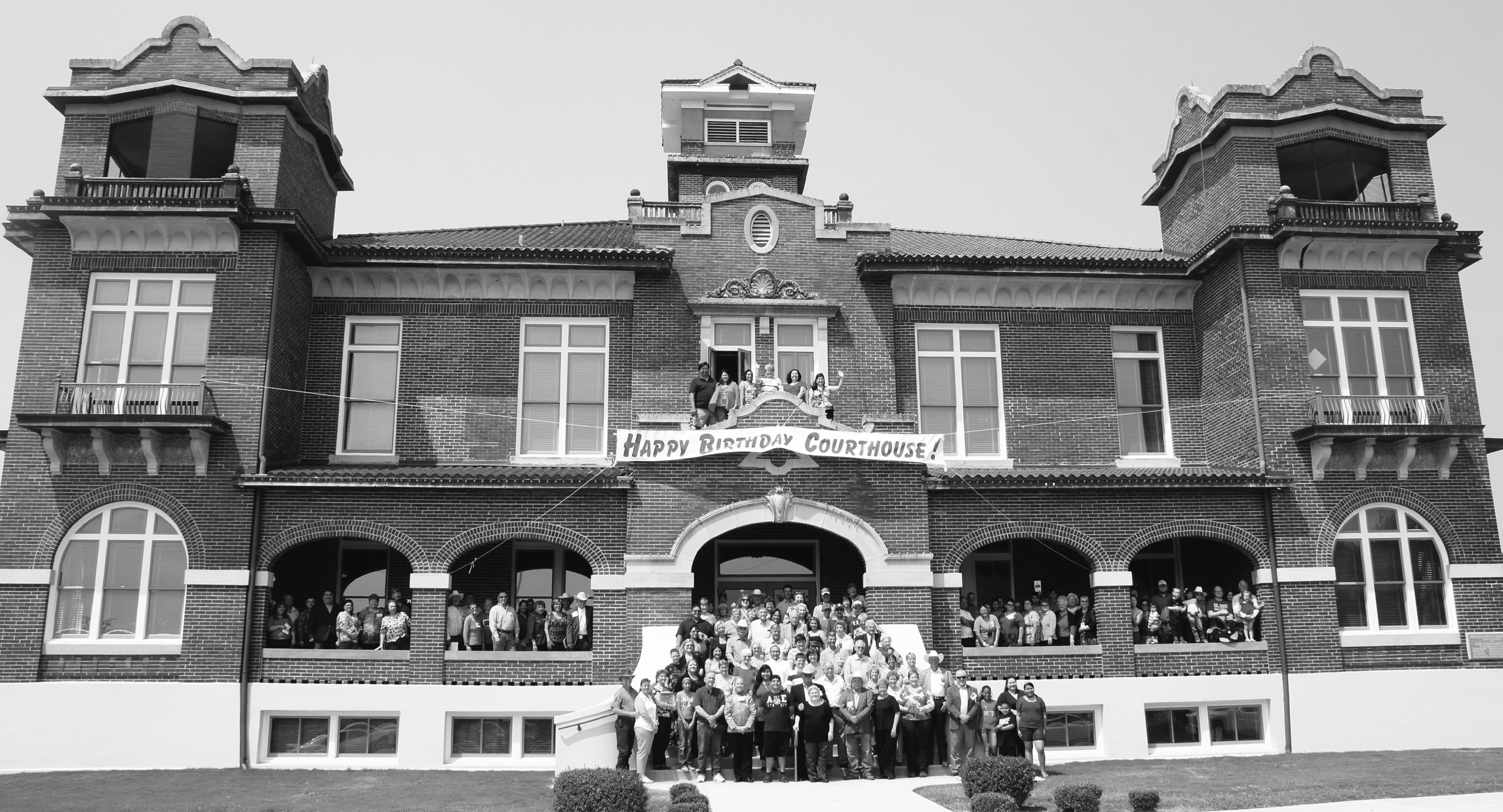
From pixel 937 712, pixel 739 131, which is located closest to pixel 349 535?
pixel 937 712

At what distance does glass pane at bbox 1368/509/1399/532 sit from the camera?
71.3 ft

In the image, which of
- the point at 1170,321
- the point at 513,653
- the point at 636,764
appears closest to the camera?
the point at 636,764

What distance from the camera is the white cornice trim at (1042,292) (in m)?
23.7

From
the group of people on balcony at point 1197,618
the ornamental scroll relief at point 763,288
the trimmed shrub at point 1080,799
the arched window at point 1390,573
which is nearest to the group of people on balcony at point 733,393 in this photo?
the ornamental scroll relief at point 763,288

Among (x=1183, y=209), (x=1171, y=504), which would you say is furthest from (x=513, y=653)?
(x=1183, y=209)

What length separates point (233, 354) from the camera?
68.6 ft

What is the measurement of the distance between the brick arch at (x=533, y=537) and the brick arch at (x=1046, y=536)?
6.60 meters

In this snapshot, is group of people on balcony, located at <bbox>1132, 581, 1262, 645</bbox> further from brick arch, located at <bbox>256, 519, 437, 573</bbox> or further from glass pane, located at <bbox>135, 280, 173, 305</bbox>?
glass pane, located at <bbox>135, 280, 173, 305</bbox>

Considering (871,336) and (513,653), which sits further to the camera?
(871,336)

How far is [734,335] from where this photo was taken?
23156 mm

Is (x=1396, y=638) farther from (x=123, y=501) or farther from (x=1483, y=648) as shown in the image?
(x=123, y=501)

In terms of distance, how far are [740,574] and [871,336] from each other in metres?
5.46

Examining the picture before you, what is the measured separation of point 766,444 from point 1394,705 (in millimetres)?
12319

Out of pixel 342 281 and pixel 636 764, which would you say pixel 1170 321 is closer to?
pixel 636 764
